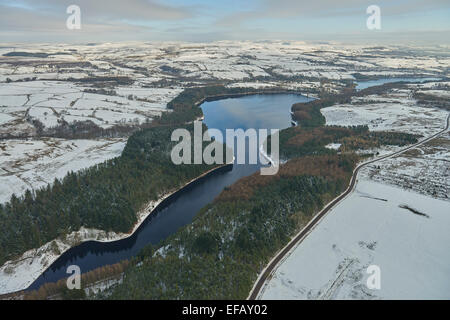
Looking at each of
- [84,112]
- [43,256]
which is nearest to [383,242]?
[43,256]

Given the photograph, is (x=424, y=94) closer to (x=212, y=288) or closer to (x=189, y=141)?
(x=189, y=141)

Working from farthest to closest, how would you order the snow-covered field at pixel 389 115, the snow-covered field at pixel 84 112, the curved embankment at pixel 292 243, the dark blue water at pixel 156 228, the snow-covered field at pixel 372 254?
the snow-covered field at pixel 389 115
the snow-covered field at pixel 84 112
the dark blue water at pixel 156 228
the curved embankment at pixel 292 243
the snow-covered field at pixel 372 254

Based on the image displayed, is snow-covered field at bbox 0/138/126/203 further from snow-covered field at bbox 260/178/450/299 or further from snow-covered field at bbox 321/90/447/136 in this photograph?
snow-covered field at bbox 321/90/447/136

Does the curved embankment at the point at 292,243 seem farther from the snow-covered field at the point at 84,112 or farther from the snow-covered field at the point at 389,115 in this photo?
the snow-covered field at the point at 389,115

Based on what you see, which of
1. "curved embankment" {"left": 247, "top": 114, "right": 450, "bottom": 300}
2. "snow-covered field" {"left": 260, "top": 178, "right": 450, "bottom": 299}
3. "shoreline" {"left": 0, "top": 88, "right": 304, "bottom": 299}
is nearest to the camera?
"snow-covered field" {"left": 260, "top": 178, "right": 450, "bottom": 299}

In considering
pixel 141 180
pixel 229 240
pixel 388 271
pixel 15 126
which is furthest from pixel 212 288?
pixel 15 126

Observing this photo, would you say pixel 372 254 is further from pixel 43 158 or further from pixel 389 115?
pixel 389 115

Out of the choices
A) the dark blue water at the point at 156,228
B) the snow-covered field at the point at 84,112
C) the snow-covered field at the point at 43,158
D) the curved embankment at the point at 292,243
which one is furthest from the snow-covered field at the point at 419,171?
the snow-covered field at the point at 43,158

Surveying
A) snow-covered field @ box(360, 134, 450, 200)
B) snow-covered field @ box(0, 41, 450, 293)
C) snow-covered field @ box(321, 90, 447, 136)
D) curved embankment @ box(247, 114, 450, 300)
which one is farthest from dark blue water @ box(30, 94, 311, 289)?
snow-covered field @ box(321, 90, 447, 136)

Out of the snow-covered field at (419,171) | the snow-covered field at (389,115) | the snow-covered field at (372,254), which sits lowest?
the snow-covered field at (372,254)
